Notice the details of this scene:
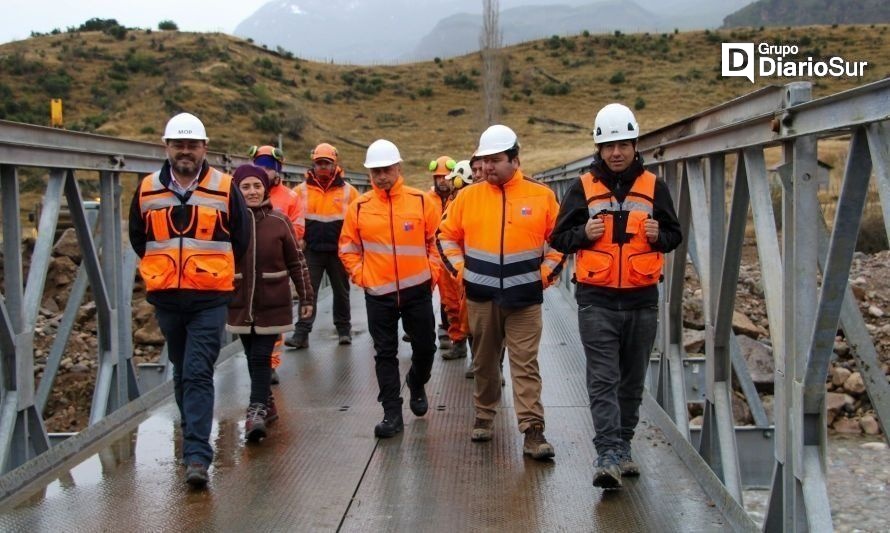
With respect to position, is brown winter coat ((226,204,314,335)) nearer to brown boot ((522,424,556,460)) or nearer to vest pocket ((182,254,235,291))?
vest pocket ((182,254,235,291))

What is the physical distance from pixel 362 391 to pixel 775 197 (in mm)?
13069

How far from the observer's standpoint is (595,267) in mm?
4270

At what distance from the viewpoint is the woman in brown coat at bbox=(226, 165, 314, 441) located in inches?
213

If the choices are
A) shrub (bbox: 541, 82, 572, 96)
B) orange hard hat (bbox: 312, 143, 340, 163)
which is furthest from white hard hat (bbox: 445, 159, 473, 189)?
shrub (bbox: 541, 82, 572, 96)

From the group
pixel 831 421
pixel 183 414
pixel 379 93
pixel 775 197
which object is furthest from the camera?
pixel 379 93

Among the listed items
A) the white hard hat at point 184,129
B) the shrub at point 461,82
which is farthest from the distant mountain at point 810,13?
the white hard hat at point 184,129

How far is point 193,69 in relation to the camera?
174 feet

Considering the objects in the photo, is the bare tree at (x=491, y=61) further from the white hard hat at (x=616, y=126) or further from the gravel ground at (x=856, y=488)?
the white hard hat at (x=616, y=126)

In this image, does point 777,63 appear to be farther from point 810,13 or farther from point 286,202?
point 810,13

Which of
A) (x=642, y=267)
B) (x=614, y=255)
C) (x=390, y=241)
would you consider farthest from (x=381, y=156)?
(x=642, y=267)

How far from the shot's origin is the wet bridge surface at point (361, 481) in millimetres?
3936

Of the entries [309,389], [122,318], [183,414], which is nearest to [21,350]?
[183,414]

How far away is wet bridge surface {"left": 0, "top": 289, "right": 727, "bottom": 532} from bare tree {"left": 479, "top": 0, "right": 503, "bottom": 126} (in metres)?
44.8

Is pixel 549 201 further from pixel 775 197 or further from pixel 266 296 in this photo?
pixel 775 197
